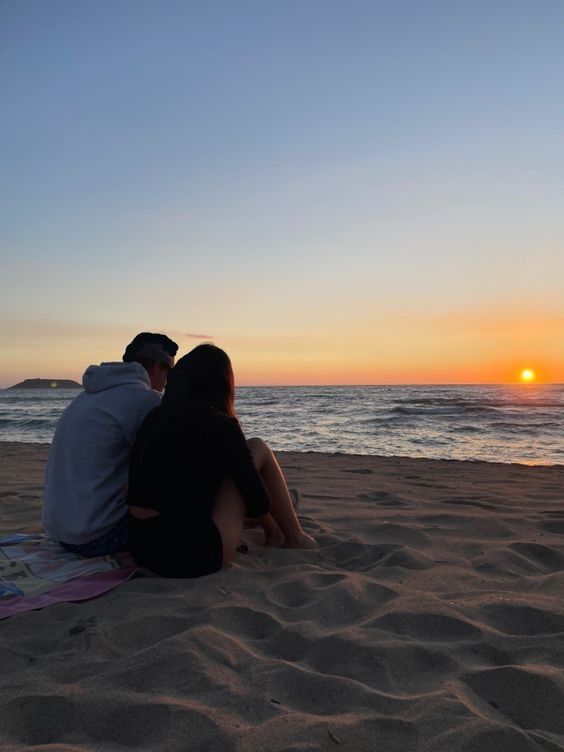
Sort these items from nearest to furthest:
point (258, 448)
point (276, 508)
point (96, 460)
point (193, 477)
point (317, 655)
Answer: point (317, 655)
point (193, 477)
point (96, 460)
point (258, 448)
point (276, 508)

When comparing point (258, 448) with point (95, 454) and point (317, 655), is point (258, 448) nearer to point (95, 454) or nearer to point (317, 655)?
point (95, 454)

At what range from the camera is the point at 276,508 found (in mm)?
3453

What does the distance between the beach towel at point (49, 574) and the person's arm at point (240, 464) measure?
2.41ft

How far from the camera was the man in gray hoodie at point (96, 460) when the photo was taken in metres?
3.12

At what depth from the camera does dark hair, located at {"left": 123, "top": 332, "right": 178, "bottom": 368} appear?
3.51 m

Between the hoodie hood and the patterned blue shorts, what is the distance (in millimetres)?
750

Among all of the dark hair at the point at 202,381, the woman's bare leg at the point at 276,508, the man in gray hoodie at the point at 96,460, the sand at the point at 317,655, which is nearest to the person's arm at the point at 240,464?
the dark hair at the point at 202,381

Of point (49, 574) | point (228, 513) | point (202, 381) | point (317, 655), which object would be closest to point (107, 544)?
point (49, 574)

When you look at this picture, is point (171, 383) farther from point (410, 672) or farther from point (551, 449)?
point (551, 449)

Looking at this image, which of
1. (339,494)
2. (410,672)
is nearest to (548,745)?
(410,672)

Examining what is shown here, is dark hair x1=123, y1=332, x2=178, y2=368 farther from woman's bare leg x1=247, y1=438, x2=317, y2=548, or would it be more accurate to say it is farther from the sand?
the sand

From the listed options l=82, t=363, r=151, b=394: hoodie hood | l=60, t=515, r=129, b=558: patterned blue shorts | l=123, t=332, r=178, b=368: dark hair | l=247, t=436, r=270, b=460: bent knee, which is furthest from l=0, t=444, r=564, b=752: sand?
l=123, t=332, r=178, b=368: dark hair

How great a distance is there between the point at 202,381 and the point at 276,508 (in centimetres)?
96

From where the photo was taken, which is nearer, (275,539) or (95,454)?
(95,454)
